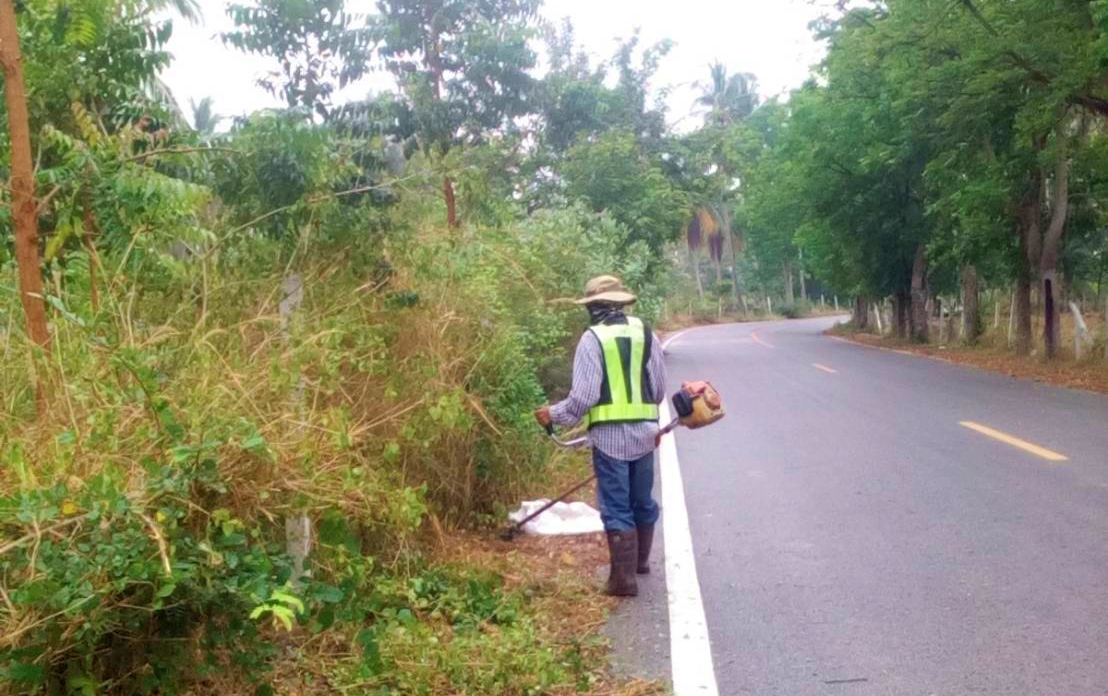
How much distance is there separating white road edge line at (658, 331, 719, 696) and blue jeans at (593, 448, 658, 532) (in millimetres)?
440

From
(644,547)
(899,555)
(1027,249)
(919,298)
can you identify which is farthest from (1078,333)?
(644,547)

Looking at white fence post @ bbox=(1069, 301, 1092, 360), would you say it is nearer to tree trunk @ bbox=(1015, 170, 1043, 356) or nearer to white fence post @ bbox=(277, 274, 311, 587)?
tree trunk @ bbox=(1015, 170, 1043, 356)

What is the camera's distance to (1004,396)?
15836 millimetres

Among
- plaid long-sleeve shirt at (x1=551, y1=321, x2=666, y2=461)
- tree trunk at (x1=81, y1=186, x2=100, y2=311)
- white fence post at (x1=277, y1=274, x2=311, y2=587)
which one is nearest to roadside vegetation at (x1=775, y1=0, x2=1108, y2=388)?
plaid long-sleeve shirt at (x1=551, y1=321, x2=666, y2=461)

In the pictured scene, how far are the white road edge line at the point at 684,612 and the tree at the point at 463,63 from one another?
6038 mm

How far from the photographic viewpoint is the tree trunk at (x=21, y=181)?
450 centimetres

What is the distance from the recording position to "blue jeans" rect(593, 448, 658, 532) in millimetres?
6035

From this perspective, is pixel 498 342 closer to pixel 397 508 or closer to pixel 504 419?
pixel 504 419

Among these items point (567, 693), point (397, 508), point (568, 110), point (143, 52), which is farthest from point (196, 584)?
point (568, 110)

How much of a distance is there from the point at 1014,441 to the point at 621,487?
21.1ft

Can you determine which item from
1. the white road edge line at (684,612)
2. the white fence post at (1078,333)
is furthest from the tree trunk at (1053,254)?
the white road edge line at (684,612)

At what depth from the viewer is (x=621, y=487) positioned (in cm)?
609

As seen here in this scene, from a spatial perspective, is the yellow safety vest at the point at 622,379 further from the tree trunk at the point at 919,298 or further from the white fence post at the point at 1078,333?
the tree trunk at the point at 919,298

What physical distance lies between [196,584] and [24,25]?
12.2ft
